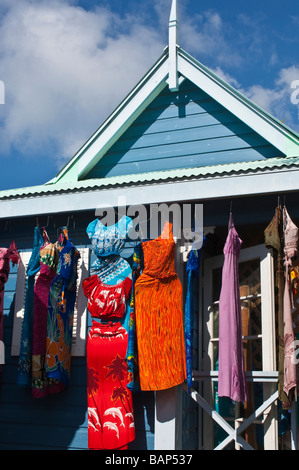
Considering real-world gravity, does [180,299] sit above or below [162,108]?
below

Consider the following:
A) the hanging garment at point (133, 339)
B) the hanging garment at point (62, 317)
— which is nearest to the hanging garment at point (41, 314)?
the hanging garment at point (62, 317)

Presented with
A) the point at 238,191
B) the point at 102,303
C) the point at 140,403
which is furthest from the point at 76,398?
the point at 238,191

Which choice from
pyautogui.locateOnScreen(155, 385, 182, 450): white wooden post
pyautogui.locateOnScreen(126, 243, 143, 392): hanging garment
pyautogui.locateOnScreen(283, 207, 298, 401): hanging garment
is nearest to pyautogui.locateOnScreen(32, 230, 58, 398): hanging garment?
pyautogui.locateOnScreen(126, 243, 143, 392): hanging garment

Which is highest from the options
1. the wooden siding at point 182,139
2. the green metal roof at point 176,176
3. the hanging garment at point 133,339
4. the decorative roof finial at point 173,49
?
the decorative roof finial at point 173,49

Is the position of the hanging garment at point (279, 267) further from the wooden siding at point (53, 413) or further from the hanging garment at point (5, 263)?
the hanging garment at point (5, 263)

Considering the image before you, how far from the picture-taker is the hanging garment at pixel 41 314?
5.13m

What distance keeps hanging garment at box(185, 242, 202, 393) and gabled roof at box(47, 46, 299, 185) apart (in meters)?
1.87

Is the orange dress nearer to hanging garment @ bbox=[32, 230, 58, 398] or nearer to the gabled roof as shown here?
hanging garment @ bbox=[32, 230, 58, 398]

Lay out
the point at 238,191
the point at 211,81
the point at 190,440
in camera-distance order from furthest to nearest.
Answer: the point at 211,81, the point at 190,440, the point at 238,191

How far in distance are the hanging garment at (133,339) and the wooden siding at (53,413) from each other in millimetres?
337

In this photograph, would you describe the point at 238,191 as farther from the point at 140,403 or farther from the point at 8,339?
the point at 8,339

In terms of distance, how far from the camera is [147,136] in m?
6.52

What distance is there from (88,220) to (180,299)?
1388mm

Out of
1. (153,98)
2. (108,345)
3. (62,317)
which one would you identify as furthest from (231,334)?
(153,98)
